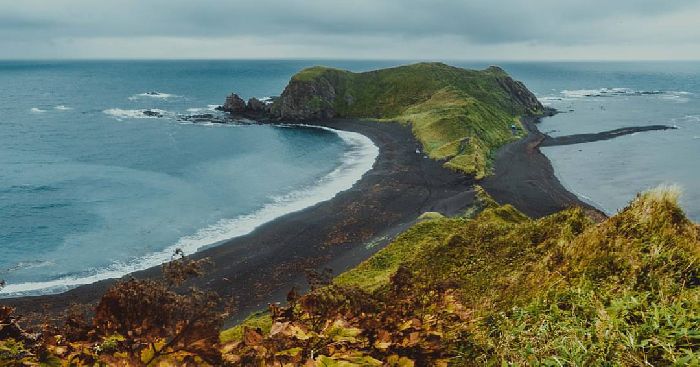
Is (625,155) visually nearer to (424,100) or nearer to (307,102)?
(424,100)

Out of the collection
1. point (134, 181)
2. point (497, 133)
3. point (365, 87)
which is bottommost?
point (134, 181)

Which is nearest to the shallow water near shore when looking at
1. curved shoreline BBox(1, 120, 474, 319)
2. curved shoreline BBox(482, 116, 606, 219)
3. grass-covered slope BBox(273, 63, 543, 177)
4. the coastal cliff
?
curved shoreline BBox(1, 120, 474, 319)

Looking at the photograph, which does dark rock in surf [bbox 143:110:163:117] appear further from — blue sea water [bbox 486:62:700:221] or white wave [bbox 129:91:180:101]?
blue sea water [bbox 486:62:700:221]

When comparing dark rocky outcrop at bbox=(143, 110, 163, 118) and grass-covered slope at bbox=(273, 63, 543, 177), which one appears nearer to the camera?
grass-covered slope at bbox=(273, 63, 543, 177)

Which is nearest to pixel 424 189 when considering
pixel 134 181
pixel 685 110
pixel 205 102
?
pixel 134 181

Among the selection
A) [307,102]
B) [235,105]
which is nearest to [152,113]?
[235,105]

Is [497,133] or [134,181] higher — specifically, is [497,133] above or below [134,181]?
above

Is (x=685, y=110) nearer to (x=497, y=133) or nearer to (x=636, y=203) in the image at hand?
(x=497, y=133)

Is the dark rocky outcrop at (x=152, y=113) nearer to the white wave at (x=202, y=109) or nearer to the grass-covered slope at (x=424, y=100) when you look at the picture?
the white wave at (x=202, y=109)
